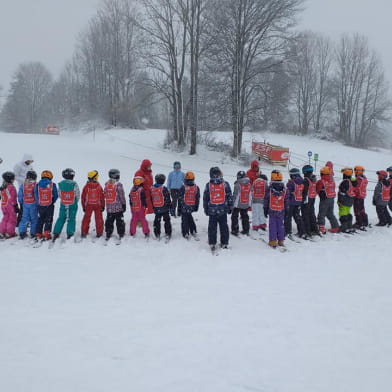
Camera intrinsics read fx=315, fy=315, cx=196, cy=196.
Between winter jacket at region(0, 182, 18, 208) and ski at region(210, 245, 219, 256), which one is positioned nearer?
ski at region(210, 245, 219, 256)

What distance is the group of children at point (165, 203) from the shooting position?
7816 mm

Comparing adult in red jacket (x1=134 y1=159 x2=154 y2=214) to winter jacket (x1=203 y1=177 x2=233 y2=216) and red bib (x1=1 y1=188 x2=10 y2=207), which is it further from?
→ red bib (x1=1 y1=188 x2=10 y2=207)

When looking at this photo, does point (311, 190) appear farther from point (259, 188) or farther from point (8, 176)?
point (8, 176)

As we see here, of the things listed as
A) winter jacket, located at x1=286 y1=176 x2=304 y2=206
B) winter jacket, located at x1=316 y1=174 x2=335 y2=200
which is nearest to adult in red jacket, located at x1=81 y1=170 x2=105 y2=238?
winter jacket, located at x1=286 y1=176 x2=304 y2=206

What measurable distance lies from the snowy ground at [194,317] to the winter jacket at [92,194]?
120cm

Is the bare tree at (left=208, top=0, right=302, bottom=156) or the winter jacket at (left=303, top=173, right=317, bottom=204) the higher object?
the bare tree at (left=208, top=0, right=302, bottom=156)

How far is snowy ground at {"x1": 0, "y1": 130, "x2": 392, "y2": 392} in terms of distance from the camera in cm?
340

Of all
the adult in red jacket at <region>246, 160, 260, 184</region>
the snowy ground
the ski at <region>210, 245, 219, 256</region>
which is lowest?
the snowy ground

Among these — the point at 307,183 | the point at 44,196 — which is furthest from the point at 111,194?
the point at 307,183

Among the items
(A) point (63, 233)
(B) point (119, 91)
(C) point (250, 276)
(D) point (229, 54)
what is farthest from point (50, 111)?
(C) point (250, 276)

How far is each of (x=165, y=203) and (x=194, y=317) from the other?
13.2 ft

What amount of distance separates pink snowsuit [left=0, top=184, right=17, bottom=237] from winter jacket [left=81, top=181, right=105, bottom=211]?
→ 180cm

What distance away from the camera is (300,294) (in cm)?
532

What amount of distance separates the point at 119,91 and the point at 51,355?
131ft
